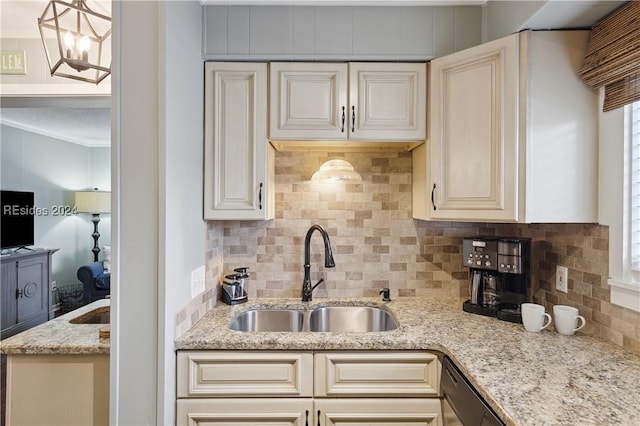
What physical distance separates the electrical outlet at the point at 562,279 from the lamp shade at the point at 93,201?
6.64 feet

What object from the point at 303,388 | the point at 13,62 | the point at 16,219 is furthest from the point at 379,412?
the point at 13,62

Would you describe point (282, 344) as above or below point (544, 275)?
below

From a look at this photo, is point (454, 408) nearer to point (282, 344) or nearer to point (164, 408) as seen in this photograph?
point (282, 344)

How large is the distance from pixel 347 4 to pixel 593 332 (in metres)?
1.90

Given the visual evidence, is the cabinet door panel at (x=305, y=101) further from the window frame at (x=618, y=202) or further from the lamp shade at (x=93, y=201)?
the window frame at (x=618, y=202)

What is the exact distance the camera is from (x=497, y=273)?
170 cm

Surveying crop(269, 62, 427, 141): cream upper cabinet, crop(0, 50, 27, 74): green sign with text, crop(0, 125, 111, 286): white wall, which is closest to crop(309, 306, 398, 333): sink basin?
crop(269, 62, 427, 141): cream upper cabinet

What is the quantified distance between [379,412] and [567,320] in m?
0.89

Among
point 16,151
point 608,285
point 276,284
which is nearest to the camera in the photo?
point 608,285

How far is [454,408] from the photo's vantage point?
121 centimetres

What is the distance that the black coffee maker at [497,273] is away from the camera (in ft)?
5.17

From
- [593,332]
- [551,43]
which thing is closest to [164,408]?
[593,332]

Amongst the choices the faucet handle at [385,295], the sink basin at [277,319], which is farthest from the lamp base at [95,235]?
the faucet handle at [385,295]

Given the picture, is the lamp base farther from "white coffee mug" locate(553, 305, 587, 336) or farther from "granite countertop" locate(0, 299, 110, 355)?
"white coffee mug" locate(553, 305, 587, 336)
